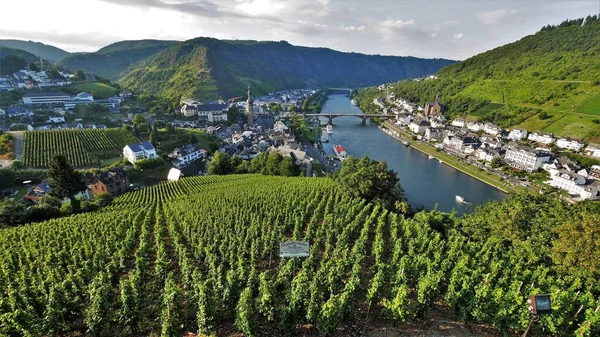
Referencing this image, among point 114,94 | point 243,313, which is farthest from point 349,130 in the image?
point 243,313

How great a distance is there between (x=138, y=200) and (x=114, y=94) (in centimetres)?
9191

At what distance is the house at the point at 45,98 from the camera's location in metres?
90.3

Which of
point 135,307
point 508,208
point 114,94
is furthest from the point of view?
point 114,94

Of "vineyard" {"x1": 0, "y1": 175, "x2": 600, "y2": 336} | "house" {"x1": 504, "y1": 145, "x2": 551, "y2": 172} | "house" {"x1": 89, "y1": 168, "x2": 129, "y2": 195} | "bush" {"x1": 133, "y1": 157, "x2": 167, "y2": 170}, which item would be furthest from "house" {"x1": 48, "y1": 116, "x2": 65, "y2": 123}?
"house" {"x1": 504, "y1": 145, "x2": 551, "y2": 172}

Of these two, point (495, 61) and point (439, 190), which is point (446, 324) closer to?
Answer: point (439, 190)

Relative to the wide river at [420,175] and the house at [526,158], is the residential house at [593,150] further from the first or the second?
the wide river at [420,175]

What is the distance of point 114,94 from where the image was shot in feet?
356

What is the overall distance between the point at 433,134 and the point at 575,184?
40.2 metres

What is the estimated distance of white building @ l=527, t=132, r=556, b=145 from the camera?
73438 mm

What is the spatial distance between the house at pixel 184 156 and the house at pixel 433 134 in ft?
219

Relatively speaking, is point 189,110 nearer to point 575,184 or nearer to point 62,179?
point 62,179

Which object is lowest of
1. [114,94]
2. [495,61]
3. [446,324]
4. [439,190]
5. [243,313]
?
[439,190]

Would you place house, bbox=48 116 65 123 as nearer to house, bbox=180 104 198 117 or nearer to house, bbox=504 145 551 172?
house, bbox=180 104 198 117

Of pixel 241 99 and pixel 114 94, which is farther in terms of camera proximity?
pixel 241 99
